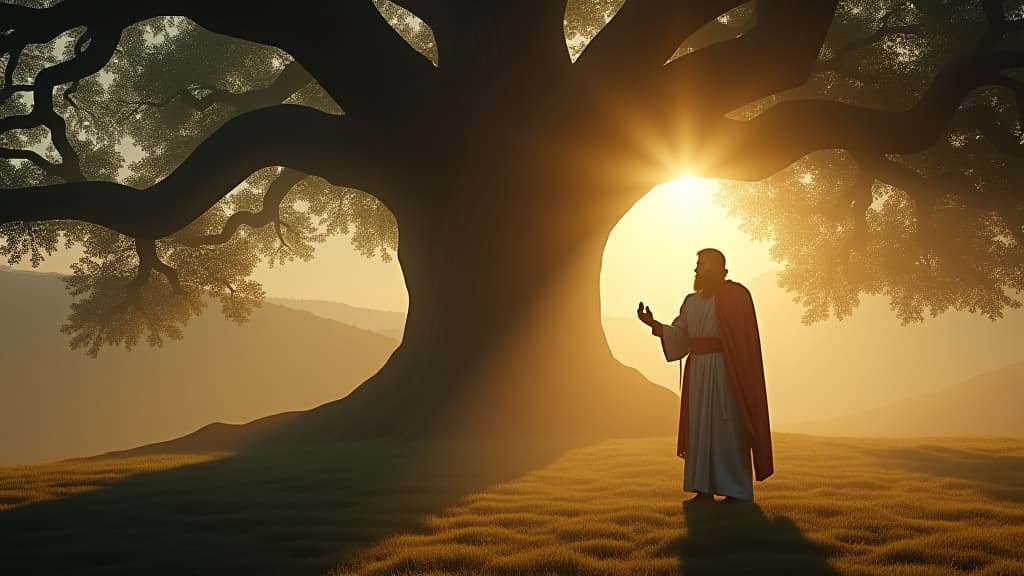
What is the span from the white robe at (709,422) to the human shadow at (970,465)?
214cm

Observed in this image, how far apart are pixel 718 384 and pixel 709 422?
341 millimetres

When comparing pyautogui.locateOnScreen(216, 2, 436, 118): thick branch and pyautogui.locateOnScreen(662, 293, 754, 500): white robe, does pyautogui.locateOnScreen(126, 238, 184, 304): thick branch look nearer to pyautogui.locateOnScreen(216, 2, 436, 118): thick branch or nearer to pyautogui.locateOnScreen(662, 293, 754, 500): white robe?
pyautogui.locateOnScreen(216, 2, 436, 118): thick branch

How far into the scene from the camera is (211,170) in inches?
545

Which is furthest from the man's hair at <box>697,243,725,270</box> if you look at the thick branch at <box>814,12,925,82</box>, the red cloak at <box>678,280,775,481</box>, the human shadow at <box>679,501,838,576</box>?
the thick branch at <box>814,12,925,82</box>

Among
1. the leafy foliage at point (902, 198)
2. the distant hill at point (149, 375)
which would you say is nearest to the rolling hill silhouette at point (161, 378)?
the distant hill at point (149, 375)

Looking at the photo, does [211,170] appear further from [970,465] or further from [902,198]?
[902,198]

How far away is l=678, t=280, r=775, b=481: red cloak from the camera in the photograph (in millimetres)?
7277

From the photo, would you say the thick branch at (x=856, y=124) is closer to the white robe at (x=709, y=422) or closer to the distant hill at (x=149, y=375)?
the white robe at (x=709, y=422)

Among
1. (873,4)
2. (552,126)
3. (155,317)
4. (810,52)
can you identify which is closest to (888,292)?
(873,4)

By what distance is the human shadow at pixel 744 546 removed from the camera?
4.86m

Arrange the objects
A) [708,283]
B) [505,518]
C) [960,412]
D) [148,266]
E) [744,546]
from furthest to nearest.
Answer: [960,412], [148,266], [708,283], [505,518], [744,546]

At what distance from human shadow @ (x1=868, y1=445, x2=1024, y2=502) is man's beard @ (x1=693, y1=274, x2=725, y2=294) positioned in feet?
9.34

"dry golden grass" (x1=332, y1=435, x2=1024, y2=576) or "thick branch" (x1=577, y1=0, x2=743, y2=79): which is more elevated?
"thick branch" (x1=577, y1=0, x2=743, y2=79)

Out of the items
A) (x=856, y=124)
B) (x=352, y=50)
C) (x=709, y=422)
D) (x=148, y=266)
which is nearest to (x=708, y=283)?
(x=709, y=422)
